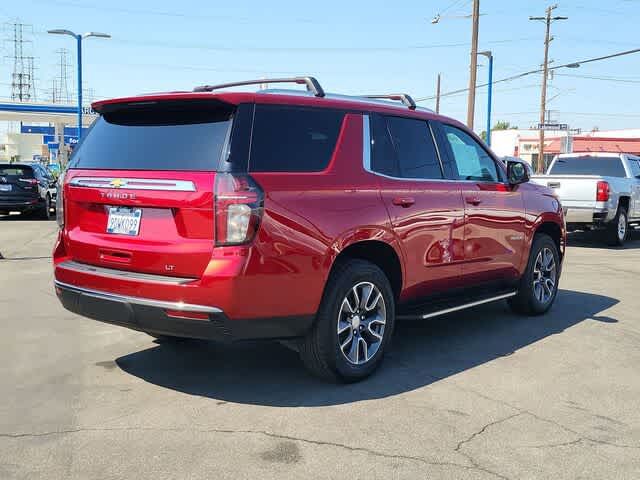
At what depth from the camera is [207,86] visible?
5387 millimetres

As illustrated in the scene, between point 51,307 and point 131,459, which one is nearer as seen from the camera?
point 131,459

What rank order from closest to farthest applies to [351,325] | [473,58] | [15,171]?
[351,325] → [15,171] → [473,58]

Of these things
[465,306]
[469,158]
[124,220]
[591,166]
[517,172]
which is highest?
[591,166]

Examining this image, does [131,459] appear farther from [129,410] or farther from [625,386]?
[625,386]

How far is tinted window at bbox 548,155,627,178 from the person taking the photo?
50.2 feet

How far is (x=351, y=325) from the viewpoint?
16.0 feet

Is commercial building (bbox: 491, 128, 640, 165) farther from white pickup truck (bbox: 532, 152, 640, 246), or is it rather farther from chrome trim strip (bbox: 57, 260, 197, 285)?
chrome trim strip (bbox: 57, 260, 197, 285)

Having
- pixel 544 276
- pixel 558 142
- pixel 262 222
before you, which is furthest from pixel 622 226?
pixel 558 142

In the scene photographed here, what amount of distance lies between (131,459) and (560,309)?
17.9 feet

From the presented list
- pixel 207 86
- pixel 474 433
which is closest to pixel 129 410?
pixel 474 433

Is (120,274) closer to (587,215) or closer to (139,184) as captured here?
(139,184)

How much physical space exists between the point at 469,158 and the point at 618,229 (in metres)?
9.47

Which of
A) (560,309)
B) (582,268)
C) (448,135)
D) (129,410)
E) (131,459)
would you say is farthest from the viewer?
(582,268)

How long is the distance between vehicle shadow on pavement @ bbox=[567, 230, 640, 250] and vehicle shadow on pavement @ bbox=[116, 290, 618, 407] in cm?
809
